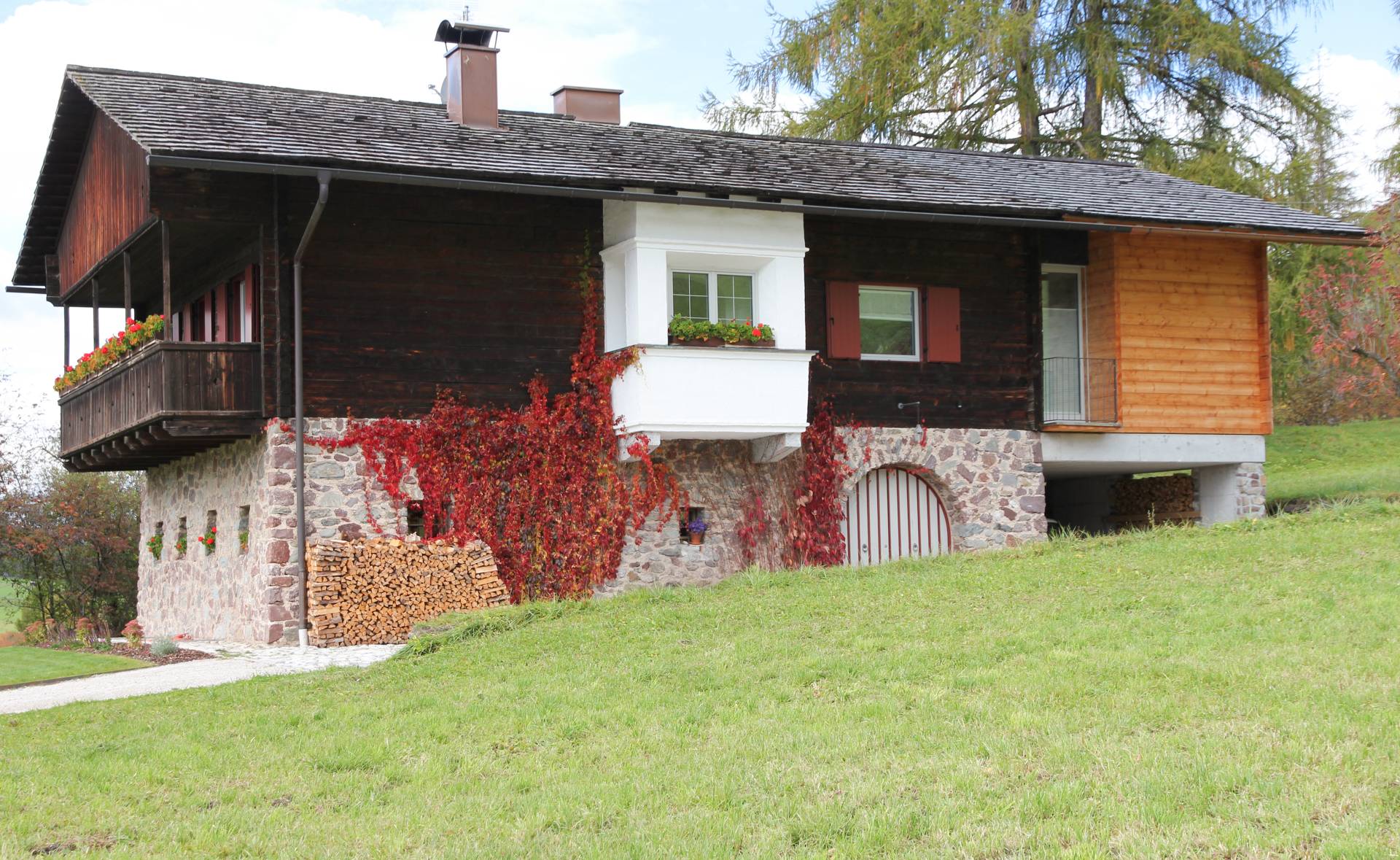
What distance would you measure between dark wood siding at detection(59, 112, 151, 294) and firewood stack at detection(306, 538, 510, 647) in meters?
4.28

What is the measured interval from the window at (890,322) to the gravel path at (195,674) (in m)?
7.61

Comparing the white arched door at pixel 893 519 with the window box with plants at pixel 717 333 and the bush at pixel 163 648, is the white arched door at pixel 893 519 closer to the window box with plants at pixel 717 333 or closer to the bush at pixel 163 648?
the window box with plants at pixel 717 333

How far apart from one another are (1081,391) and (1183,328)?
165 centimetres

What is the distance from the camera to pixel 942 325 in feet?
63.6

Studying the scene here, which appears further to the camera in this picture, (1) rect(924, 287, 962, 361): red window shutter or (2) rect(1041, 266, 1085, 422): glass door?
(2) rect(1041, 266, 1085, 422): glass door

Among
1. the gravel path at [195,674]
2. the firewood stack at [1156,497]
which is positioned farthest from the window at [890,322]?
the gravel path at [195,674]

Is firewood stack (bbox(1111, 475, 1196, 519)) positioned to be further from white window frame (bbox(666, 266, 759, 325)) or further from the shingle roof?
white window frame (bbox(666, 266, 759, 325))

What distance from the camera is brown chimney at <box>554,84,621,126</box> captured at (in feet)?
68.9

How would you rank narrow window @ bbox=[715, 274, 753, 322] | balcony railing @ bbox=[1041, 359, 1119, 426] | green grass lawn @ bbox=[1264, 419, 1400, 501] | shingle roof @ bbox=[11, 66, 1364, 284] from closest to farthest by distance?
1. shingle roof @ bbox=[11, 66, 1364, 284]
2. narrow window @ bbox=[715, 274, 753, 322]
3. balcony railing @ bbox=[1041, 359, 1119, 426]
4. green grass lawn @ bbox=[1264, 419, 1400, 501]

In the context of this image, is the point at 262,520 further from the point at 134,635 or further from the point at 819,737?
the point at 819,737

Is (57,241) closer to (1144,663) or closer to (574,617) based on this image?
(574,617)

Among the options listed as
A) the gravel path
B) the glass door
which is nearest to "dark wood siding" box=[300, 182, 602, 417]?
the gravel path

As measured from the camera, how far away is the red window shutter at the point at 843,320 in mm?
18812

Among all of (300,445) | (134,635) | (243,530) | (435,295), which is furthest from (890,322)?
(134,635)
